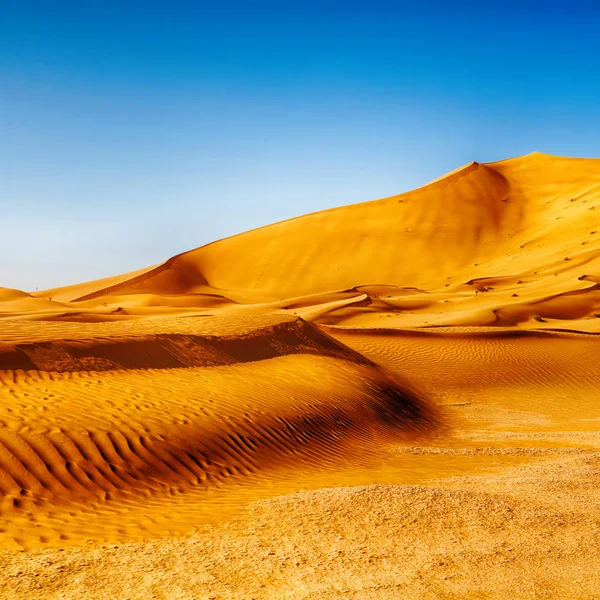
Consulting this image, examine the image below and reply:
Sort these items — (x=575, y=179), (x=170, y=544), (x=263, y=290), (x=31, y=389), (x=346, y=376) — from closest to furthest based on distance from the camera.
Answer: (x=170, y=544)
(x=31, y=389)
(x=346, y=376)
(x=263, y=290)
(x=575, y=179)

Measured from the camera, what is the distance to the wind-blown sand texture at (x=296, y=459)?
5.69 meters

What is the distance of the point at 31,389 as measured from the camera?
10.8 meters

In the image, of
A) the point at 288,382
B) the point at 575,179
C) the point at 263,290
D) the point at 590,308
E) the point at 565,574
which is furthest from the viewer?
the point at 575,179

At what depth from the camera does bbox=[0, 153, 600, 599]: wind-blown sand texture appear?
5688 mm

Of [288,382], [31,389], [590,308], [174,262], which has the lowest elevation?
[590,308]

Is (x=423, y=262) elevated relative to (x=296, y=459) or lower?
elevated

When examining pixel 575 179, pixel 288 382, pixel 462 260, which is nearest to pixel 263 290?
pixel 462 260

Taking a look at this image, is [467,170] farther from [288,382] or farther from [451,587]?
[451,587]

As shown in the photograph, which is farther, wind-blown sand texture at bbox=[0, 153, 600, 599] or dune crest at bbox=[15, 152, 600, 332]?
dune crest at bbox=[15, 152, 600, 332]

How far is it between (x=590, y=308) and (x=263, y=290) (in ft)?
85.4

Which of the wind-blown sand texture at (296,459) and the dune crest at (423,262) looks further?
the dune crest at (423,262)

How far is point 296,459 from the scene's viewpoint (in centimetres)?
1088

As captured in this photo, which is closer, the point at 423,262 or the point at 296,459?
the point at 296,459

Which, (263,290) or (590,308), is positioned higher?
(263,290)
